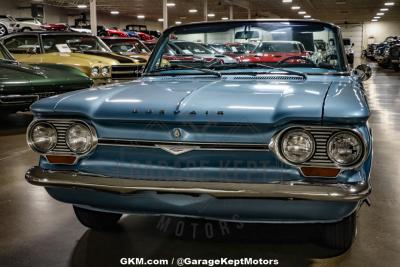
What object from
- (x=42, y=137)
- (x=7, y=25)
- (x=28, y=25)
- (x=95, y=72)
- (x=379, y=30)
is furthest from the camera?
(x=379, y=30)

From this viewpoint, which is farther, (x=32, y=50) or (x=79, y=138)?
(x=32, y=50)

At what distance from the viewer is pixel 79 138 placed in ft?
7.93

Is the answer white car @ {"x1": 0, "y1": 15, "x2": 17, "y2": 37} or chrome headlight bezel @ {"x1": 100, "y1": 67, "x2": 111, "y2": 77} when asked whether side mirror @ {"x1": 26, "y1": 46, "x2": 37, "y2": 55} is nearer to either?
chrome headlight bezel @ {"x1": 100, "y1": 67, "x2": 111, "y2": 77}

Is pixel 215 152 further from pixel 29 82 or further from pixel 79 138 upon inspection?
pixel 29 82

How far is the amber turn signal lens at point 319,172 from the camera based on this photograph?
2.11 meters

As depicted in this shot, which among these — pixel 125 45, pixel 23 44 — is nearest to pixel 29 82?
pixel 23 44

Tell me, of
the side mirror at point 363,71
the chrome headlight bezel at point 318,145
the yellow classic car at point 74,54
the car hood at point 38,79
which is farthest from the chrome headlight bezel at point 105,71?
the chrome headlight bezel at point 318,145

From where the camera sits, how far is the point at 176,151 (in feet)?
7.29

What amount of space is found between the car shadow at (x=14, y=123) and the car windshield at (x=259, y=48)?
4069mm

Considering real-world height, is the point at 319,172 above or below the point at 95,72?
below

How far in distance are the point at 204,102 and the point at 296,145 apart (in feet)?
1.58

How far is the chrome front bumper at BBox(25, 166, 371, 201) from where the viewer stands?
6.72 feet

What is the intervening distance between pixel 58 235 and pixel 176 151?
1.32 meters

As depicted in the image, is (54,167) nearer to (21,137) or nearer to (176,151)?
(176,151)
